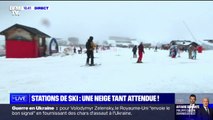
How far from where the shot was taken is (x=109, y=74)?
19.2 ft

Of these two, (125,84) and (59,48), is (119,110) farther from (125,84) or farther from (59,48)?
(59,48)

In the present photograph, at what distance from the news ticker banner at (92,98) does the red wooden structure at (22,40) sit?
1.90 feet

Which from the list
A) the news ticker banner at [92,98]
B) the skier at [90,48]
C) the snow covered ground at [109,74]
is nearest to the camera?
the news ticker banner at [92,98]

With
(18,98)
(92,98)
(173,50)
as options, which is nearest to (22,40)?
(18,98)

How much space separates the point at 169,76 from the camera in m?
5.69

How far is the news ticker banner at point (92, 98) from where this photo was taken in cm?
526

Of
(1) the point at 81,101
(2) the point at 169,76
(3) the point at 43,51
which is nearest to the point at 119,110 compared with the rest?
(1) the point at 81,101

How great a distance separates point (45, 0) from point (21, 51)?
703mm

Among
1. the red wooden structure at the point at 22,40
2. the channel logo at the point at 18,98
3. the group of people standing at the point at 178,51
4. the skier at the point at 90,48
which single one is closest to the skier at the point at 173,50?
the group of people standing at the point at 178,51

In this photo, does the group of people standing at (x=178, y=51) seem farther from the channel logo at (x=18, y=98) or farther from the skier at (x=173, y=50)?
the channel logo at (x=18, y=98)

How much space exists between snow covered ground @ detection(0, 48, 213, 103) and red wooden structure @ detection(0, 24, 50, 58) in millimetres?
109

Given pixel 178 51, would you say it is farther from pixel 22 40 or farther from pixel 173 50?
pixel 22 40

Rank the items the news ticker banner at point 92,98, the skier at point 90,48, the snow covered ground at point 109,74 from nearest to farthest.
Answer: the news ticker banner at point 92,98
the snow covered ground at point 109,74
the skier at point 90,48

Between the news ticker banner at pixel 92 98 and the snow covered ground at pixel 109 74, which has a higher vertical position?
the snow covered ground at pixel 109 74
